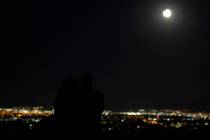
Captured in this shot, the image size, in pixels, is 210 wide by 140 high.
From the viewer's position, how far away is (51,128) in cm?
468

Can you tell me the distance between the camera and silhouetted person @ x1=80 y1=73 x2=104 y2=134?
5.12 metres

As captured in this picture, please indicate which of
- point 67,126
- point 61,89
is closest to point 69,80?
point 61,89

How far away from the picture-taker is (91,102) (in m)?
5.17

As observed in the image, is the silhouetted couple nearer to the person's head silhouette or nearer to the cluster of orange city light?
the person's head silhouette

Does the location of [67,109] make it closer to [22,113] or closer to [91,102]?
[91,102]

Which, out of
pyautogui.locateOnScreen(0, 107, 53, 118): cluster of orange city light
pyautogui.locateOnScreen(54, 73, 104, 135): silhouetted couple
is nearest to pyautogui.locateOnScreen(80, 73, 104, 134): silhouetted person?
pyautogui.locateOnScreen(54, 73, 104, 135): silhouetted couple

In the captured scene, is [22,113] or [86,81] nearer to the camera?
[86,81]

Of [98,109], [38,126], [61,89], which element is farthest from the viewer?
[98,109]

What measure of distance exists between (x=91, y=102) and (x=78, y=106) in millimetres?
165

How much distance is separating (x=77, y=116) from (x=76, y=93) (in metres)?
0.22

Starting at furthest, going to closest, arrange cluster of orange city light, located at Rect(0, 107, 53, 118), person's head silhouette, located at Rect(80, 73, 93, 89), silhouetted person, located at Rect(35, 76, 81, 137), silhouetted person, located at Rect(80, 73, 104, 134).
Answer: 1. cluster of orange city light, located at Rect(0, 107, 53, 118)
2. person's head silhouette, located at Rect(80, 73, 93, 89)
3. silhouetted person, located at Rect(80, 73, 104, 134)
4. silhouetted person, located at Rect(35, 76, 81, 137)

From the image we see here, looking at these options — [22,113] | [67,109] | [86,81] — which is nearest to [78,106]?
[67,109]

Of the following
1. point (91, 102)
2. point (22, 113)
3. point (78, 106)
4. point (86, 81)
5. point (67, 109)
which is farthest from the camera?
point (22, 113)

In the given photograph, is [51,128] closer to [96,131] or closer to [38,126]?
[38,126]
